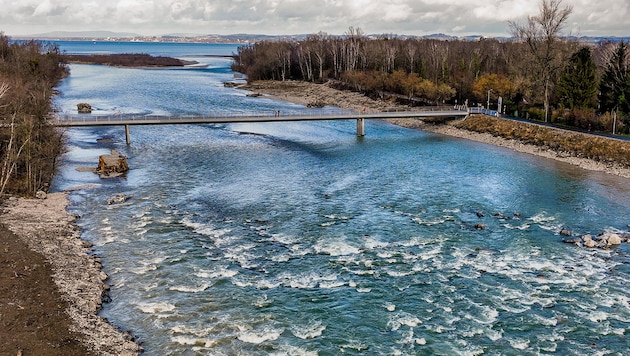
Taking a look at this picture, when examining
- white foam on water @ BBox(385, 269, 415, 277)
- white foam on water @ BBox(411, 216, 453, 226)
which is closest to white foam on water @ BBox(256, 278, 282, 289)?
white foam on water @ BBox(385, 269, 415, 277)

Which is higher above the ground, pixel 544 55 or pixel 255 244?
pixel 544 55

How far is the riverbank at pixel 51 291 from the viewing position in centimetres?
2186

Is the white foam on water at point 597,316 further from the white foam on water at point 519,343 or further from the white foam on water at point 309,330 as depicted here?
the white foam on water at point 309,330

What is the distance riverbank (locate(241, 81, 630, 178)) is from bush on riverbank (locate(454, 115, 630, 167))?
1.11ft

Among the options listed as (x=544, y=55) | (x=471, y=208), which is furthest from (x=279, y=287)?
(x=544, y=55)

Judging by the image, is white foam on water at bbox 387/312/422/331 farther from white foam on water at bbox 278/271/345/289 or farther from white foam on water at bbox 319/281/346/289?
white foam on water at bbox 278/271/345/289

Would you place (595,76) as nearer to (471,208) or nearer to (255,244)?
(471,208)

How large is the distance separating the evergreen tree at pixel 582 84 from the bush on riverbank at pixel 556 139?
672cm

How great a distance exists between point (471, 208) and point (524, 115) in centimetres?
4157

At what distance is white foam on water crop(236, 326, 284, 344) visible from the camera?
23141 millimetres

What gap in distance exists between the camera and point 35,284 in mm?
26891

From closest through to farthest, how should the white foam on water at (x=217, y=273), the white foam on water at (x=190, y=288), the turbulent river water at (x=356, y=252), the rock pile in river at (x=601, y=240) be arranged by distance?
the turbulent river water at (x=356, y=252) → the white foam on water at (x=190, y=288) → the white foam on water at (x=217, y=273) → the rock pile in river at (x=601, y=240)

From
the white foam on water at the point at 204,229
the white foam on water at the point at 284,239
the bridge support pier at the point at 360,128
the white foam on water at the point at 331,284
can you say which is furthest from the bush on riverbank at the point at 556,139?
the white foam on water at the point at 204,229

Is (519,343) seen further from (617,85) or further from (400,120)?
Answer: (400,120)
